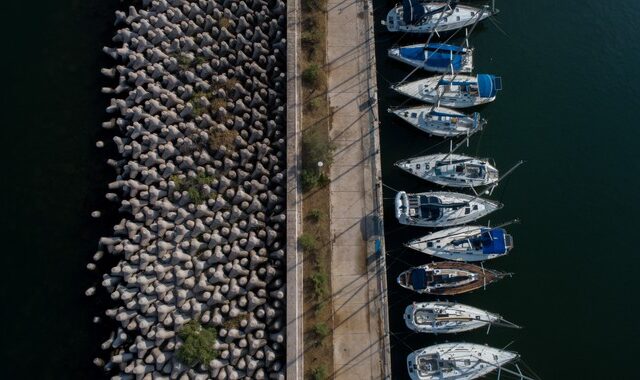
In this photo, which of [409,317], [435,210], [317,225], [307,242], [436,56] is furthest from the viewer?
[436,56]

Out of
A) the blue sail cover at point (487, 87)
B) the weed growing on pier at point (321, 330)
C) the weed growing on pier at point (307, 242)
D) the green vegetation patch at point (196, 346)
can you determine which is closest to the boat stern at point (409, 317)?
the weed growing on pier at point (321, 330)

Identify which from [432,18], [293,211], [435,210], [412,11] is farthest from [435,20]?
[293,211]

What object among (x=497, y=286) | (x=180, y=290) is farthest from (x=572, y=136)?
(x=180, y=290)

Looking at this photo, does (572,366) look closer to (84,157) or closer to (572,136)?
(572,136)

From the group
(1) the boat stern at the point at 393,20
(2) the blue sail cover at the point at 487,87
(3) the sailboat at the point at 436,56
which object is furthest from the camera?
(1) the boat stern at the point at 393,20

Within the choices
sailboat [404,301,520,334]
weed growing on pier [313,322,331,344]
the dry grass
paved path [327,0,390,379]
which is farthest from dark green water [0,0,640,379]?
weed growing on pier [313,322,331,344]

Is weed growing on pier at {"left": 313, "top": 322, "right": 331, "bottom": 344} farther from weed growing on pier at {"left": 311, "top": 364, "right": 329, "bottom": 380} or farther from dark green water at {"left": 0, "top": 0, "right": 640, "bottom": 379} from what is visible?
dark green water at {"left": 0, "top": 0, "right": 640, "bottom": 379}

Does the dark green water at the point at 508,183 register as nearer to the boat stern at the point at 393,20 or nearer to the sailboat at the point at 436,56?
the boat stern at the point at 393,20

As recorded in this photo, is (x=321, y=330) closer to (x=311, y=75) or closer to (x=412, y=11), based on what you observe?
(x=311, y=75)
